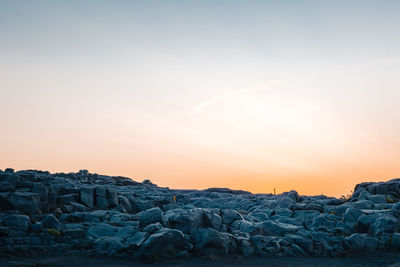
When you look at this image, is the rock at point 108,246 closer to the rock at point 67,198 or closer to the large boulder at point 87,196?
the rock at point 67,198

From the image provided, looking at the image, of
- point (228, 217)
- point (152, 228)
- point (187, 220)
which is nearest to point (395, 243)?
point (228, 217)

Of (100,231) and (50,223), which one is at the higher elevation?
(50,223)

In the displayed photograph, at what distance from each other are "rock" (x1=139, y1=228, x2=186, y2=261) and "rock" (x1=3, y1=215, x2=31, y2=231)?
437 inches

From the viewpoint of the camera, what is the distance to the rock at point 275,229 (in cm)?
3669

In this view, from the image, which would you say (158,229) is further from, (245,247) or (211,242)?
(245,247)

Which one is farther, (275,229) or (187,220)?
(275,229)

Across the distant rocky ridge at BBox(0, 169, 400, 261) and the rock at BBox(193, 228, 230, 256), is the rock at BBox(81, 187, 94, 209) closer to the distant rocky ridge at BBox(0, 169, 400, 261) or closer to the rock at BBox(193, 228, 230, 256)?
the distant rocky ridge at BBox(0, 169, 400, 261)

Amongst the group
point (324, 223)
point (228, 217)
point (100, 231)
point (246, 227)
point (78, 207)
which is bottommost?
point (100, 231)

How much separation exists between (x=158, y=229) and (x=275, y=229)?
12.1 m

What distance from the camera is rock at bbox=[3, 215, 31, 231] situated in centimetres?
3269

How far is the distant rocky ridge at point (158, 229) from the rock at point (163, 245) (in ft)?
0.25

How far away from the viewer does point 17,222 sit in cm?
3303

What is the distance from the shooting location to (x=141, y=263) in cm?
2859

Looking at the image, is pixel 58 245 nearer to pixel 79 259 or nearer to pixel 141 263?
pixel 79 259
